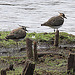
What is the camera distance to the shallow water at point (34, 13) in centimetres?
1722

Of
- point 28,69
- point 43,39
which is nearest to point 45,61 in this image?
point 28,69

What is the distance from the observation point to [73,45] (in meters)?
12.0

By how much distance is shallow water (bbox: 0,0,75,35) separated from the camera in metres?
17.2

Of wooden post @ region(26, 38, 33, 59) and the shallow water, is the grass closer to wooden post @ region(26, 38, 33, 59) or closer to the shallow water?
wooden post @ region(26, 38, 33, 59)

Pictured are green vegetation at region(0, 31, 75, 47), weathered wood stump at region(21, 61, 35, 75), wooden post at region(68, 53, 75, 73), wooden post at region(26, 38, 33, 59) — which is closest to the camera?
weathered wood stump at region(21, 61, 35, 75)

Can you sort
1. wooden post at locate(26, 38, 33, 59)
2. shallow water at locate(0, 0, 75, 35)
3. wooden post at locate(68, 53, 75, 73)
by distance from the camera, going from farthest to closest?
shallow water at locate(0, 0, 75, 35)
wooden post at locate(26, 38, 33, 59)
wooden post at locate(68, 53, 75, 73)

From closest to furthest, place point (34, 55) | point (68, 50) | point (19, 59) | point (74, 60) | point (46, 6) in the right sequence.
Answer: point (74, 60), point (34, 55), point (19, 59), point (68, 50), point (46, 6)

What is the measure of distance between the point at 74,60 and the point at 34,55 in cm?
198

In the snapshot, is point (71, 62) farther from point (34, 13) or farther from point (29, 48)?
point (34, 13)

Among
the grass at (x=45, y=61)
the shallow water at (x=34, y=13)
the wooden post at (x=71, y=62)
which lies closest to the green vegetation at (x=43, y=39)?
the grass at (x=45, y=61)

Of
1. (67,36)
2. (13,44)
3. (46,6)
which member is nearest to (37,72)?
(13,44)

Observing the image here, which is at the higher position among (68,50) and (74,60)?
(74,60)

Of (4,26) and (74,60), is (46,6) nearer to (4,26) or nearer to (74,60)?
(4,26)

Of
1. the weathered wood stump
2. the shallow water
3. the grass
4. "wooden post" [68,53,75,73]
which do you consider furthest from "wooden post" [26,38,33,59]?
the shallow water
